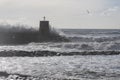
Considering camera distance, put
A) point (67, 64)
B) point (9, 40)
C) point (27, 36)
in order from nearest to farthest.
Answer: point (67, 64) → point (9, 40) → point (27, 36)

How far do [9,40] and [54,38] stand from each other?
6.45m

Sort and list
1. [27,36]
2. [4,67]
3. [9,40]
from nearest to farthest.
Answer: [4,67]
[9,40]
[27,36]

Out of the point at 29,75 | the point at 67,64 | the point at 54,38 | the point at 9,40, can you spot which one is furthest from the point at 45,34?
the point at 29,75

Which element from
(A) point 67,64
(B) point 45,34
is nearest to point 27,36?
(B) point 45,34

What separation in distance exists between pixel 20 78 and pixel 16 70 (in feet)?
8.18

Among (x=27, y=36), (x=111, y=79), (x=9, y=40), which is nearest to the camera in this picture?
(x=111, y=79)

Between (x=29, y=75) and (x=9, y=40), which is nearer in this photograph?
(x=29, y=75)

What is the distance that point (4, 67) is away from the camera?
64.4ft

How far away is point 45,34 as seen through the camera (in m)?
48.1

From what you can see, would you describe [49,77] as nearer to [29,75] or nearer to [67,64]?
[29,75]

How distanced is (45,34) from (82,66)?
1117 inches

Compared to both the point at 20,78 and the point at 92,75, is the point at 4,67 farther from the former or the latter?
the point at 92,75

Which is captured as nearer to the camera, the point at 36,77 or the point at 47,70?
the point at 36,77

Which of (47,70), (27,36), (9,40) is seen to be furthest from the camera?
(27,36)
